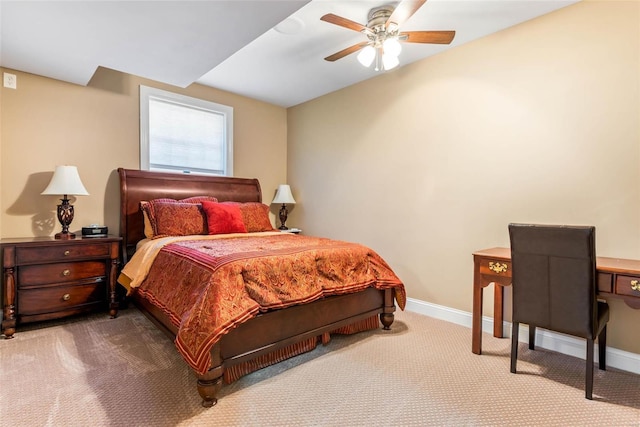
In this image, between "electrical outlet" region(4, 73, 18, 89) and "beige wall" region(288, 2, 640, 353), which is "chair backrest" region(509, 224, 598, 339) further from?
"electrical outlet" region(4, 73, 18, 89)

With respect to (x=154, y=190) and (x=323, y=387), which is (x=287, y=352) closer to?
(x=323, y=387)

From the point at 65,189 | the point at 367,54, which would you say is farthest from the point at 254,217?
the point at 367,54

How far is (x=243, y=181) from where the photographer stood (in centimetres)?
428

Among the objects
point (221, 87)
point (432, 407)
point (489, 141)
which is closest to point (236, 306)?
point (432, 407)

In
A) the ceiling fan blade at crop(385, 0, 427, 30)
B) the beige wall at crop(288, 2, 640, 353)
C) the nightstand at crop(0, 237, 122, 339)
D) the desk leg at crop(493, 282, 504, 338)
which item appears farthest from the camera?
the desk leg at crop(493, 282, 504, 338)

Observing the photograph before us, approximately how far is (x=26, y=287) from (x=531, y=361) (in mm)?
3913

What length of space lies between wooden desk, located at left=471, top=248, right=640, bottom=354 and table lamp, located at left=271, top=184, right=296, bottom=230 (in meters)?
2.70

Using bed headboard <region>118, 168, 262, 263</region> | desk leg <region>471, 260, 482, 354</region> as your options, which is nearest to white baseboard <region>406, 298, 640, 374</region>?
desk leg <region>471, 260, 482, 354</region>

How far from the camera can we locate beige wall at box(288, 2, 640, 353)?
2160mm

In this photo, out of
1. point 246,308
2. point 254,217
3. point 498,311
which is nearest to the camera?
point 246,308

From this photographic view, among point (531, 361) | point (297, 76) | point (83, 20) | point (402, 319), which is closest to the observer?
point (83, 20)

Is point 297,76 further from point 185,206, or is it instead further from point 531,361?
point 531,361

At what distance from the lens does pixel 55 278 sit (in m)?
2.69

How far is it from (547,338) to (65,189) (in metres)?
4.18
